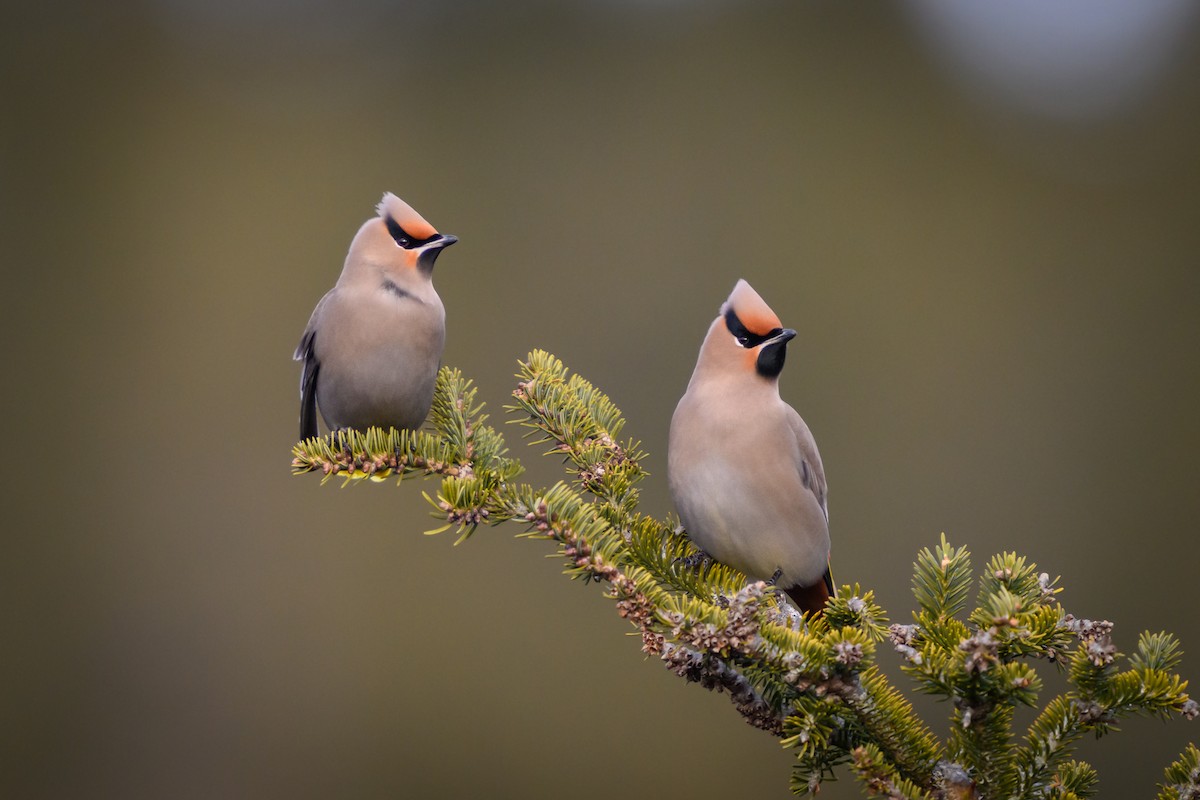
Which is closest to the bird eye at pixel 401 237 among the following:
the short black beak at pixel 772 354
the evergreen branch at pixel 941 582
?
the short black beak at pixel 772 354

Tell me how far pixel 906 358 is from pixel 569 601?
2.37 metres

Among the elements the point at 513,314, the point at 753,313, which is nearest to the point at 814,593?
the point at 753,313

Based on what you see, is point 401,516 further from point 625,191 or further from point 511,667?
point 625,191

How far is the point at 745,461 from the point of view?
2.59 m

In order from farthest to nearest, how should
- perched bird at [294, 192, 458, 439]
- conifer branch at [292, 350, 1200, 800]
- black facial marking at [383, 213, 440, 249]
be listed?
black facial marking at [383, 213, 440, 249], perched bird at [294, 192, 458, 439], conifer branch at [292, 350, 1200, 800]

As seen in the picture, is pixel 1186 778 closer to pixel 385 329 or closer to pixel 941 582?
pixel 941 582

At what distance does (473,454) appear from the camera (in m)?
2.21

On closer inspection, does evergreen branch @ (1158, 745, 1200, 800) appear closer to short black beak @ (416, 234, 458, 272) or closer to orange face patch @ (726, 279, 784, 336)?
orange face patch @ (726, 279, 784, 336)

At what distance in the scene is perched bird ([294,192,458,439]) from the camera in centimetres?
276

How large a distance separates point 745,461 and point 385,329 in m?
0.96

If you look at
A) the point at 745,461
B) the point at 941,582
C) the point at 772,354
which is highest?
the point at 772,354

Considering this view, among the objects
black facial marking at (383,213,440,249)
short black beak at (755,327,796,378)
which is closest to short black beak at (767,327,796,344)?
short black beak at (755,327,796,378)

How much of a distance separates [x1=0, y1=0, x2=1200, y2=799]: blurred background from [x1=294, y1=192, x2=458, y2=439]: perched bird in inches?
114

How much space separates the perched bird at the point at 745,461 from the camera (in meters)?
2.50
